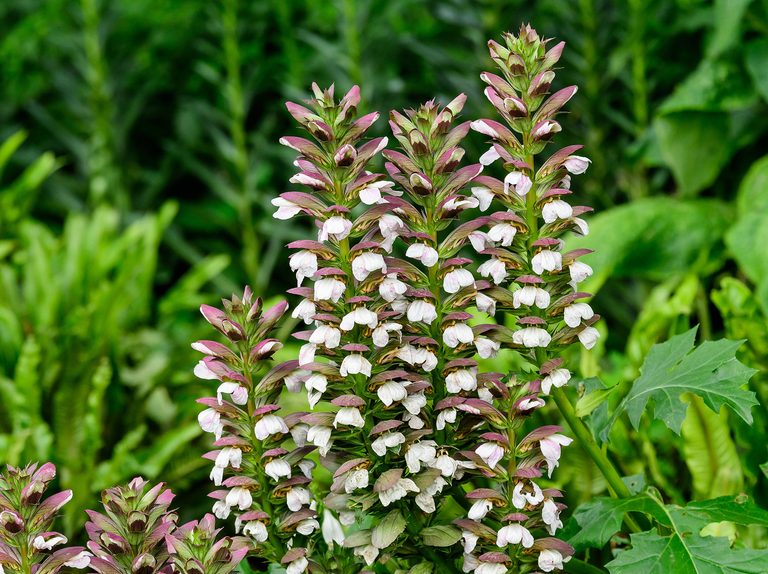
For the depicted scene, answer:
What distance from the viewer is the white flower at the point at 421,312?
0.87 m

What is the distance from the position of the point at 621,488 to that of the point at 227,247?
8.11ft

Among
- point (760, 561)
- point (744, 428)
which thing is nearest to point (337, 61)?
point (744, 428)

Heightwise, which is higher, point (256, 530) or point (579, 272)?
point (579, 272)

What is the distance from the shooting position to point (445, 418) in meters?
0.89

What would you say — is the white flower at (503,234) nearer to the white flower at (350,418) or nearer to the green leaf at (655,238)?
the white flower at (350,418)

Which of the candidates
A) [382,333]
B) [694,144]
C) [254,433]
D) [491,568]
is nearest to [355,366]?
[382,333]

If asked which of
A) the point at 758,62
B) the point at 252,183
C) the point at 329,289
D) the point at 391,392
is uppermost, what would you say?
the point at 252,183

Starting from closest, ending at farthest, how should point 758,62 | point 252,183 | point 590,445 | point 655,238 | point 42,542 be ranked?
point 42,542, point 590,445, point 655,238, point 758,62, point 252,183

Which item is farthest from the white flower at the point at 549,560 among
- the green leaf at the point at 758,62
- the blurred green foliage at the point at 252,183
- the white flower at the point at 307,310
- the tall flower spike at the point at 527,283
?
the green leaf at the point at 758,62

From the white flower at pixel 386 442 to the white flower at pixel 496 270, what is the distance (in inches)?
7.0

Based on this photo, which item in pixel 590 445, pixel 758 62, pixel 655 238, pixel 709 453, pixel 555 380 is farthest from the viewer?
pixel 758 62

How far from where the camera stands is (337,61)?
2898mm

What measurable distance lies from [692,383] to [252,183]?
90.9 inches

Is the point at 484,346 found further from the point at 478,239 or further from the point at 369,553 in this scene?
the point at 369,553
